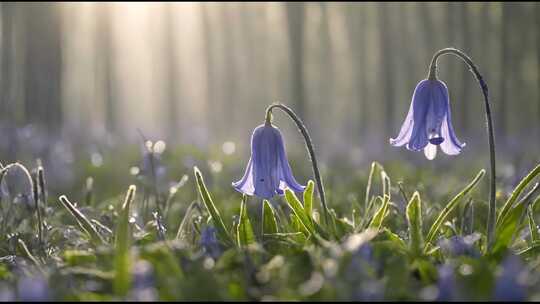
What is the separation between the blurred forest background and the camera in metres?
16.3

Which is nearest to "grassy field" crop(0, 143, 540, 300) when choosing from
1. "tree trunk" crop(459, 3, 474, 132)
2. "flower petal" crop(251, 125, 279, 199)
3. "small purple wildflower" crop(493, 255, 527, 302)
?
"small purple wildflower" crop(493, 255, 527, 302)

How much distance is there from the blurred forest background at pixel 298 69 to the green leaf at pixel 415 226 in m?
4.02

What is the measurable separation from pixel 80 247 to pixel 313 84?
31.7 metres

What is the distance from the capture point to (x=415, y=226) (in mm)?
2723

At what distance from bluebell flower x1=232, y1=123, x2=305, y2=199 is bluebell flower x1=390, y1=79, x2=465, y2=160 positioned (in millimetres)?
494

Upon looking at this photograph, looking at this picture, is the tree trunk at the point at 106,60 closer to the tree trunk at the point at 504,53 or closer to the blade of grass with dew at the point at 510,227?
the tree trunk at the point at 504,53

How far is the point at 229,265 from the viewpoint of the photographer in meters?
2.34

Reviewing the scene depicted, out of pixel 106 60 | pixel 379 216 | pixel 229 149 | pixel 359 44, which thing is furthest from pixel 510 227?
pixel 106 60

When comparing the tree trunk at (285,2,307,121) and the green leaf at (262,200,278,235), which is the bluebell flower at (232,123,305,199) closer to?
the green leaf at (262,200,278,235)

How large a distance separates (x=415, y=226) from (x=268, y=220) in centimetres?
62

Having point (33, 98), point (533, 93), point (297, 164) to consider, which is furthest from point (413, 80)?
point (297, 164)

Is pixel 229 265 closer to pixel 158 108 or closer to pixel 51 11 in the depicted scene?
pixel 51 11

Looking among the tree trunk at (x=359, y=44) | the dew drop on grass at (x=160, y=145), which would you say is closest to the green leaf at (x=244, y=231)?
the dew drop on grass at (x=160, y=145)

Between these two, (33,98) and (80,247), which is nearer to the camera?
(80,247)
